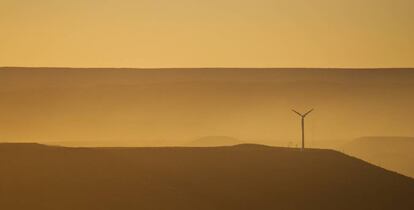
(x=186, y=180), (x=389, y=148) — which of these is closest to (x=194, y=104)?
(x=186, y=180)

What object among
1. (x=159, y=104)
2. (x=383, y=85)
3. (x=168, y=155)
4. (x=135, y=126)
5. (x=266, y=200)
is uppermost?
(x=383, y=85)

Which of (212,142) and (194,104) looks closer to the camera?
(212,142)

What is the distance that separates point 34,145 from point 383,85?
24396mm

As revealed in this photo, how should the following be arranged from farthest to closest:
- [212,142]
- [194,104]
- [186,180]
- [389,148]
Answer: [389,148] → [194,104] → [212,142] → [186,180]

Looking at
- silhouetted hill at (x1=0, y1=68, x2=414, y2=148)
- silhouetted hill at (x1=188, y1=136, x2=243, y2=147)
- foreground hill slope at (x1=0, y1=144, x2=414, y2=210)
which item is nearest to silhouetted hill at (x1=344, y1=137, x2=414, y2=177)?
silhouetted hill at (x1=0, y1=68, x2=414, y2=148)

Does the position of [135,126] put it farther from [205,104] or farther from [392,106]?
[392,106]

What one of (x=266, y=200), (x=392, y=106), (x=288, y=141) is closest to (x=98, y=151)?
(x=266, y=200)

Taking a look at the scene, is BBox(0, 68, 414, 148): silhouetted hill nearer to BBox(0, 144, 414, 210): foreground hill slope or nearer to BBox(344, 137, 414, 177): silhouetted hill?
BBox(344, 137, 414, 177): silhouetted hill

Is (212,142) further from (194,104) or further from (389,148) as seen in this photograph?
(389,148)

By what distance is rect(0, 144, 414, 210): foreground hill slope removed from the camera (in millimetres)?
19359

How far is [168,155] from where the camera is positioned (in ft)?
84.5

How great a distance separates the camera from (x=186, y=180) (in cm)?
2220

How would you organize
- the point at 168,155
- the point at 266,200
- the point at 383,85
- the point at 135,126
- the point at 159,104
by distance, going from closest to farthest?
1. the point at 266,200
2. the point at 168,155
3. the point at 135,126
4. the point at 159,104
5. the point at 383,85

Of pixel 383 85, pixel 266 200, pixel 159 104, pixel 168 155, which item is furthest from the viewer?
pixel 383 85
